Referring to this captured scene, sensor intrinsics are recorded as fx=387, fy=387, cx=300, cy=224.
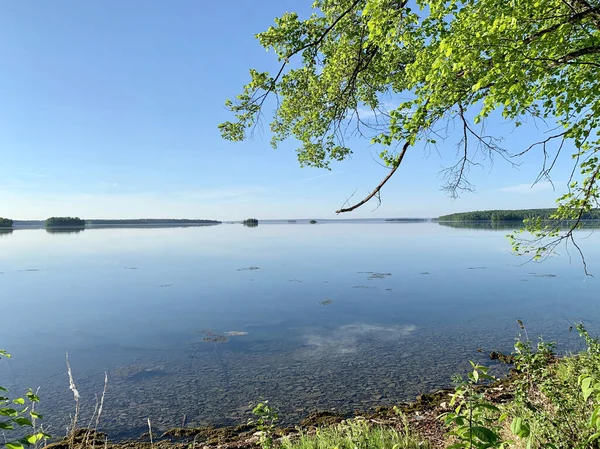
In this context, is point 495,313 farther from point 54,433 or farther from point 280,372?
point 54,433

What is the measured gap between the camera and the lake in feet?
29.5

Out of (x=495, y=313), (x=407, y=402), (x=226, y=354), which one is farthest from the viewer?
(x=495, y=313)

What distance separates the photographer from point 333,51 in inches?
406

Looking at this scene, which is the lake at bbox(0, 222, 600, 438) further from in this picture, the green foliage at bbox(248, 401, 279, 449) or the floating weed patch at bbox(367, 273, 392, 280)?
the green foliage at bbox(248, 401, 279, 449)

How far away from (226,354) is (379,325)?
5961 mm

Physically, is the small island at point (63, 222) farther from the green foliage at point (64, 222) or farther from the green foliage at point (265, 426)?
the green foliage at point (265, 426)

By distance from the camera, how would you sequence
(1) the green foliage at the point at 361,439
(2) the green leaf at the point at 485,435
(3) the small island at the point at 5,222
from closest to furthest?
(2) the green leaf at the point at 485,435 < (1) the green foliage at the point at 361,439 < (3) the small island at the point at 5,222

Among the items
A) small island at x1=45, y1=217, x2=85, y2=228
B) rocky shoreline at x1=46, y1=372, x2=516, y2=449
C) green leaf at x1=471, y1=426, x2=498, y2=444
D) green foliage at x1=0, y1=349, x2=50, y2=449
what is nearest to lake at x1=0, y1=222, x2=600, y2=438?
rocky shoreline at x1=46, y1=372, x2=516, y2=449

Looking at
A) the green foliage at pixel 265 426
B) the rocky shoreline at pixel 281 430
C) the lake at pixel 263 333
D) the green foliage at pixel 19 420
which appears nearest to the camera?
the green foliage at pixel 19 420

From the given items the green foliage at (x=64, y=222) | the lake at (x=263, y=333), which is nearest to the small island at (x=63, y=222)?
the green foliage at (x=64, y=222)

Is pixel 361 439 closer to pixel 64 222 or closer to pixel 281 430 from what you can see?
pixel 281 430

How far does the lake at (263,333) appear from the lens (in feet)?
29.5

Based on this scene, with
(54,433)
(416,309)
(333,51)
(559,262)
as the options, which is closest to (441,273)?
(416,309)

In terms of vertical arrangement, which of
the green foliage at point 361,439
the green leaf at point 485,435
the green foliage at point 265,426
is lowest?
the green foliage at point 361,439
